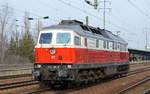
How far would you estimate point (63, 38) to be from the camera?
594 inches

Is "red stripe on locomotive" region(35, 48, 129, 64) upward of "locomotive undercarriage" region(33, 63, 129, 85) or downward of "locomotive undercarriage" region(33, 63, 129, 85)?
upward

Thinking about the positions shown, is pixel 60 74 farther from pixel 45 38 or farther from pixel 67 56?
pixel 45 38

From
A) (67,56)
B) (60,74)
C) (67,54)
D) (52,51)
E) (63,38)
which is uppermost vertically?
(63,38)

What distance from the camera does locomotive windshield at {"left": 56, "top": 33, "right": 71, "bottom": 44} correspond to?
1496 centimetres

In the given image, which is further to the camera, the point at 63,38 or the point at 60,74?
the point at 63,38

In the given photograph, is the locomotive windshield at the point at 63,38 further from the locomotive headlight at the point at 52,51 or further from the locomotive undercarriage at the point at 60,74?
the locomotive undercarriage at the point at 60,74

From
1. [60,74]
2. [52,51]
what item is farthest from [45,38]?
[60,74]

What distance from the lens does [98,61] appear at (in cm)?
1773

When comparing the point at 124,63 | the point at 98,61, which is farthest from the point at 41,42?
the point at 124,63

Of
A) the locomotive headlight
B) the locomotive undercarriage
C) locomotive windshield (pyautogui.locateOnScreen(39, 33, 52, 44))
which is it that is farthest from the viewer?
locomotive windshield (pyautogui.locateOnScreen(39, 33, 52, 44))

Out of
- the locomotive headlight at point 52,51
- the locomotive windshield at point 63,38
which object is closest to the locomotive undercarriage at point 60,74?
the locomotive headlight at point 52,51

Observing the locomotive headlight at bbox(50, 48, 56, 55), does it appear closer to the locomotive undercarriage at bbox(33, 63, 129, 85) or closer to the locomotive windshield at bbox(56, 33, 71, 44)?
the locomotive windshield at bbox(56, 33, 71, 44)

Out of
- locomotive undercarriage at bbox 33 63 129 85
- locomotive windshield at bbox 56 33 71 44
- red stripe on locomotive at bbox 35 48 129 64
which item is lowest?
locomotive undercarriage at bbox 33 63 129 85

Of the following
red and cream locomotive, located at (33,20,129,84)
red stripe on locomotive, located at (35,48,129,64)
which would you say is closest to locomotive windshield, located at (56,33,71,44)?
red and cream locomotive, located at (33,20,129,84)
